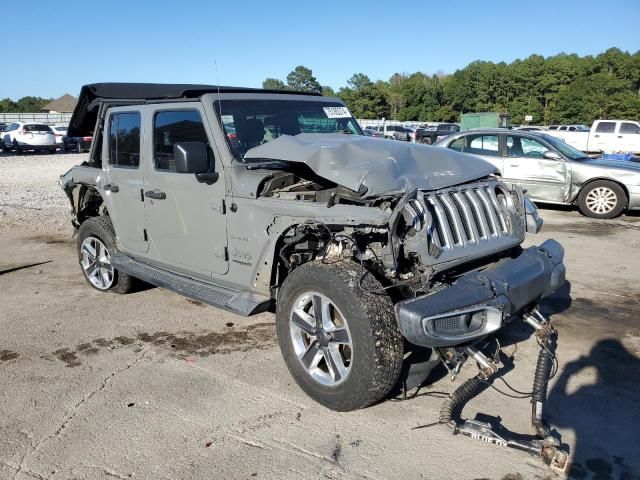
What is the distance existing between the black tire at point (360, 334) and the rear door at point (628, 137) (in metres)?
25.0

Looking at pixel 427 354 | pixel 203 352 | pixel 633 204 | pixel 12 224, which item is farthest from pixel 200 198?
pixel 633 204

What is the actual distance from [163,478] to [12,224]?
8.63 meters

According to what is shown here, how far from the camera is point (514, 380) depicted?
12.9ft

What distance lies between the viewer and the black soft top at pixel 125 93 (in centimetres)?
467

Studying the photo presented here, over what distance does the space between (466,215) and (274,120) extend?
1911mm

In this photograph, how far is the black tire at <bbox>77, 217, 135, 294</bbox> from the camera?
562 cm

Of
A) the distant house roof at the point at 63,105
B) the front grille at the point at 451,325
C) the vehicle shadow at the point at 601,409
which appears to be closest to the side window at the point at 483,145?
the vehicle shadow at the point at 601,409

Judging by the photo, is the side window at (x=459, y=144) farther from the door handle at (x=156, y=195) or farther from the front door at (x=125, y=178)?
the door handle at (x=156, y=195)

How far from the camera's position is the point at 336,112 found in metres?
5.30

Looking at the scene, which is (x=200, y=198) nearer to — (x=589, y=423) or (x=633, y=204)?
(x=589, y=423)

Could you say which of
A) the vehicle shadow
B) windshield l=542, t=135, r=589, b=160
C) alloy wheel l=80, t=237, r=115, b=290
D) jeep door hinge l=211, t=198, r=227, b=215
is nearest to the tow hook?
the vehicle shadow

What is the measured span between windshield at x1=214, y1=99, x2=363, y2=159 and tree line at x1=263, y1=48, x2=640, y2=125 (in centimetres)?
5242

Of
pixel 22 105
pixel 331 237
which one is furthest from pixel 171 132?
pixel 22 105

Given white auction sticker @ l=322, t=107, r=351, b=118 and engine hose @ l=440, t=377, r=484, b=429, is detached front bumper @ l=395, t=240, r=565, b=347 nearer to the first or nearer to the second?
engine hose @ l=440, t=377, r=484, b=429
